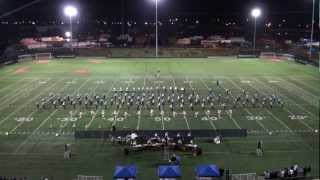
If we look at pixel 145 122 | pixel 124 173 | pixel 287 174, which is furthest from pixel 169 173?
pixel 145 122

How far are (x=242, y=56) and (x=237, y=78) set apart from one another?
19.3 m

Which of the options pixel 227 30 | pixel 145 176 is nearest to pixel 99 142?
pixel 145 176

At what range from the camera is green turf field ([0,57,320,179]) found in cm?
2070

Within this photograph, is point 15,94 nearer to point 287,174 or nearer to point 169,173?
point 169,173

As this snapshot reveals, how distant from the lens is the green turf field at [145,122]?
20.7 m

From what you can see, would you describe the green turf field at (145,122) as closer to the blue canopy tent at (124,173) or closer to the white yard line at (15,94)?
the white yard line at (15,94)

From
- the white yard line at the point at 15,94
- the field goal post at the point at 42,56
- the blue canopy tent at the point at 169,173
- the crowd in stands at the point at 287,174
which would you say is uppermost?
the field goal post at the point at 42,56

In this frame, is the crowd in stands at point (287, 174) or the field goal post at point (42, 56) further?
the field goal post at point (42, 56)

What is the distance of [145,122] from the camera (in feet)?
89.2

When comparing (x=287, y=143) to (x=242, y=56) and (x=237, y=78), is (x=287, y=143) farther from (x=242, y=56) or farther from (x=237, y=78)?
(x=242, y=56)

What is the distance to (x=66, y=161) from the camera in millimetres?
21094

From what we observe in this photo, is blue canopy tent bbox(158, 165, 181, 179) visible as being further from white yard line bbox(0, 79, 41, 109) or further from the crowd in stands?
white yard line bbox(0, 79, 41, 109)

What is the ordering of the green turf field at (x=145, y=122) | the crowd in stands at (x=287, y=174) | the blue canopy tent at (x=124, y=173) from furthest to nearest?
the green turf field at (x=145, y=122) < the crowd in stands at (x=287, y=174) < the blue canopy tent at (x=124, y=173)

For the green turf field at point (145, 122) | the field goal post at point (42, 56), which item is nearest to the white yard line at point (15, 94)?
the green turf field at point (145, 122)
